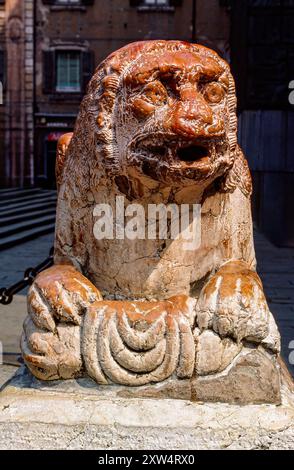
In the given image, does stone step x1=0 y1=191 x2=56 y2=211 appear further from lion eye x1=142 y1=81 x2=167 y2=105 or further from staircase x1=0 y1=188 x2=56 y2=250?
lion eye x1=142 y1=81 x2=167 y2=105

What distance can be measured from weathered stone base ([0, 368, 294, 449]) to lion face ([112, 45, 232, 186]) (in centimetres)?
75

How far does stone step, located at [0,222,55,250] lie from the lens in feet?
27.9

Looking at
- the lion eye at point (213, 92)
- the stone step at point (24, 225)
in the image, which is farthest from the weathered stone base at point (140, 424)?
the stone step at point (24, 225)

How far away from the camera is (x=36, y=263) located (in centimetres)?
729

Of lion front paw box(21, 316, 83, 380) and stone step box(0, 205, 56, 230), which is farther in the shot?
stone step box(0, 205, 56, 230)

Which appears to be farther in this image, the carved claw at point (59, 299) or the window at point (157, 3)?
the window at point (157, 3)

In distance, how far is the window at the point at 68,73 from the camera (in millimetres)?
19078

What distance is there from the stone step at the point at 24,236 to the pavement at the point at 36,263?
0.28ft

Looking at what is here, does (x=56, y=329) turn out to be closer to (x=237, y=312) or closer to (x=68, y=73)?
(x=237, y=312)

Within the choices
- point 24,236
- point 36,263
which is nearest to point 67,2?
point 24,236

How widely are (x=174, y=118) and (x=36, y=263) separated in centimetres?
563

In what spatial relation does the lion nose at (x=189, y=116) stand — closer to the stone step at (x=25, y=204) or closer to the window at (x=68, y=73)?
the stone step at (x=25, y=204)

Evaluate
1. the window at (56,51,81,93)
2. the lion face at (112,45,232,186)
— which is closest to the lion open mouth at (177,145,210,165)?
the lion face at (112,45,232,186)
